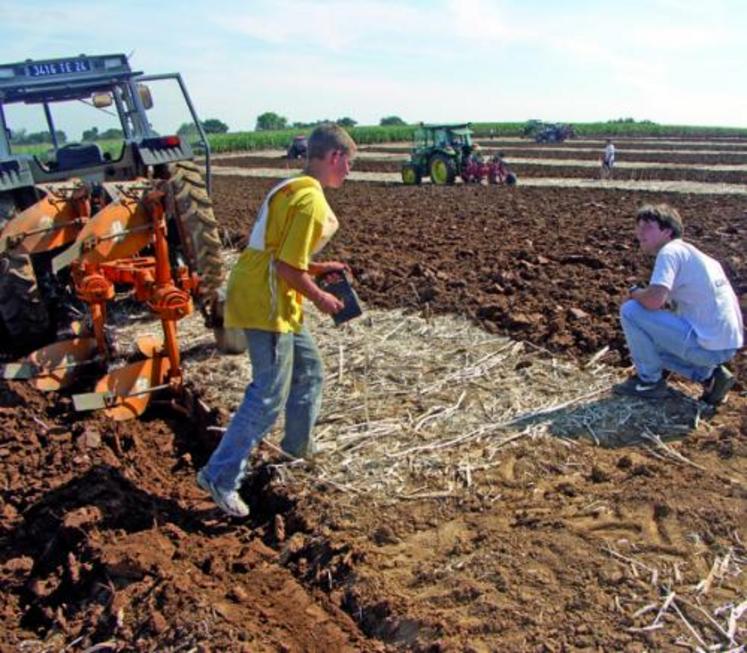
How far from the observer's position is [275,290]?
378cm

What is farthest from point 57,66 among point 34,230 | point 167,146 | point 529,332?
point 529,332

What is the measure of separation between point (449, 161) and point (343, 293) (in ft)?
63.6

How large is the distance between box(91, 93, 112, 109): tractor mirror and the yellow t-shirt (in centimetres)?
517

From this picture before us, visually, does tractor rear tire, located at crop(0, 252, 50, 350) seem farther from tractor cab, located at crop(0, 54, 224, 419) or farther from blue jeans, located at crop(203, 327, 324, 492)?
blue jeans, located at crop(203, 327, 324, 492)

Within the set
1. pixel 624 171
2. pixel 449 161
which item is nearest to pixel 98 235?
pixel 449 161

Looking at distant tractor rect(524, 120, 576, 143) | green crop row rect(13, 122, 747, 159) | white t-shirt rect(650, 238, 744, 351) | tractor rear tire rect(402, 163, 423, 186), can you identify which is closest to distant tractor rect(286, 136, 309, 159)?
green crop row rect(13, 122, 747, 159)

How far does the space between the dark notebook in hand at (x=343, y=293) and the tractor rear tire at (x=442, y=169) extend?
19157 millimetres

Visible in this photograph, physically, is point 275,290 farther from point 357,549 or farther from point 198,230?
point 198,230

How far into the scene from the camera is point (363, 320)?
694 cm

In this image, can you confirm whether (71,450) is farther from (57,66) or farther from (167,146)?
(57,66)

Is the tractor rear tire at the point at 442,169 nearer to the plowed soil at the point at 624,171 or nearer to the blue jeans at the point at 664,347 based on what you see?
the plowed soil at the point at 624,171

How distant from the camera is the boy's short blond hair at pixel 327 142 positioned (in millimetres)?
3727

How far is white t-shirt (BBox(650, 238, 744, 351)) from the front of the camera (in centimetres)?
460

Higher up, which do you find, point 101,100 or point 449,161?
point 101,100
